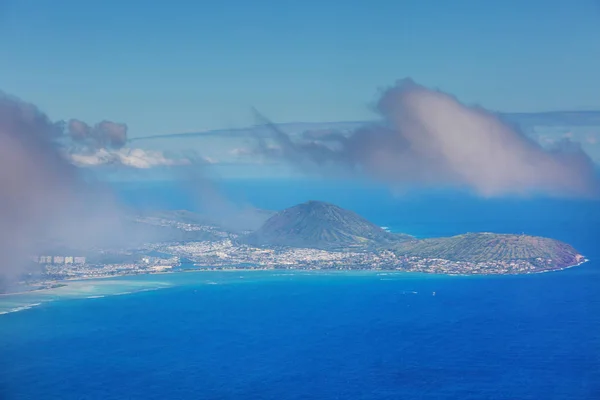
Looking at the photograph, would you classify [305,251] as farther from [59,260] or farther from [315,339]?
[315,339]

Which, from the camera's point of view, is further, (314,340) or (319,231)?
(319,231)

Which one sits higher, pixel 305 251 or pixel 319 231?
pixel 319 231

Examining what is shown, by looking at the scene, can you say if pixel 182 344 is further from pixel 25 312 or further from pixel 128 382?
pixel 25 312

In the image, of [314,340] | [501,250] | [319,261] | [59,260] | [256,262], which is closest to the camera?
[314,340]

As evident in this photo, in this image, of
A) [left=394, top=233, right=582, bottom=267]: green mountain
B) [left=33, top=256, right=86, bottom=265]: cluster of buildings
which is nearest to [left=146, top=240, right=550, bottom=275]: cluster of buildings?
[left=394, top=233, right=582, bottom=267]: green mountain

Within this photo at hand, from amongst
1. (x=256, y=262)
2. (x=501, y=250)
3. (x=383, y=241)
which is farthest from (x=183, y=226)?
(x=501, y=250)
